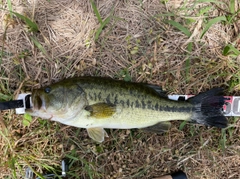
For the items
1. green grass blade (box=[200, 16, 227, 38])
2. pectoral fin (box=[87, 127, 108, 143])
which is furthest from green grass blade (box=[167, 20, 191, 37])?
pectoral fin (box=[87, 127, 108, 143])

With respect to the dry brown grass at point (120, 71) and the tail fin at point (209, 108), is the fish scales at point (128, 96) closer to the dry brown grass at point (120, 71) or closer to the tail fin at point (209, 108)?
the tail fin at point (209, 108)

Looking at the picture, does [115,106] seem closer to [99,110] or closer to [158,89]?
[99,110]

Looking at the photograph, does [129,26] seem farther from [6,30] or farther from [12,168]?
[12,168]

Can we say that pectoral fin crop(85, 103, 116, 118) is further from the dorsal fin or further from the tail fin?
the tail fin

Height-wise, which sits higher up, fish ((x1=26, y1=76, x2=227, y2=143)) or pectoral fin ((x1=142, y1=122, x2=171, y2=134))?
fish ((x1=26, y1=76, x2=227, y2=143))

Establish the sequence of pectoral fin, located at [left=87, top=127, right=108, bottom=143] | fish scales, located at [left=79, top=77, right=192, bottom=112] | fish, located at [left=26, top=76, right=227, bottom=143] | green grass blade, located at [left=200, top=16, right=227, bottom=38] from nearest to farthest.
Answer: fish, located at [left=26, top=76, right=227, bottom=143] < fish scales, located at [left=79, top=77, right=192, bottom=112] < pectoral fin, located at [left=87, top=127, right=108, bottom=143] < green grass blade, located at [left=200, top=16, right=227, bottom=38]

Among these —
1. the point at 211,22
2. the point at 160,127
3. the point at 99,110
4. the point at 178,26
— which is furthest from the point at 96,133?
the point at 211,22
